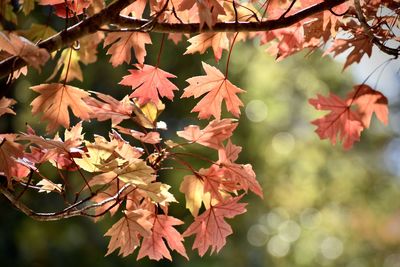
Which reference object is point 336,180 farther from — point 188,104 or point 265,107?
point 188,104

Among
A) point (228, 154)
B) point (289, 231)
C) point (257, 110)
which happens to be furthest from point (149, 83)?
point (289, 231)

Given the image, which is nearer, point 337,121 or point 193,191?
point 193,191

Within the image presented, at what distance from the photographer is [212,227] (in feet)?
3.68

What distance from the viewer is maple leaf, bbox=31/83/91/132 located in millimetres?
1057

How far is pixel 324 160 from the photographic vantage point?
7.96 m

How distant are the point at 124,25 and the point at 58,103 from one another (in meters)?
0.19

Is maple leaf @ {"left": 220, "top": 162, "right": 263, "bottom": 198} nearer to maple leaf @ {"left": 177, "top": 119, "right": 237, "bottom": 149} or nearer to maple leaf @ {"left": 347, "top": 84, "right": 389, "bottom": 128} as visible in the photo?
maple leaf @ {"left": 177, "top": 119, "right": 237, "bottom": 149}

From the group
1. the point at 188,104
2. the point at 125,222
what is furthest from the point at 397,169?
the point at 125,222

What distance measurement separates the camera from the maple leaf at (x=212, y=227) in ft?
3.62

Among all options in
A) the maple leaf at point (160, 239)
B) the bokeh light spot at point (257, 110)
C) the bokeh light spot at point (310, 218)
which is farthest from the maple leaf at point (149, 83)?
the bokeh light spot at point (310, 218)

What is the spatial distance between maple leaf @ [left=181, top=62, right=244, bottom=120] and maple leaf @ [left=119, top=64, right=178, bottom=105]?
46 mm

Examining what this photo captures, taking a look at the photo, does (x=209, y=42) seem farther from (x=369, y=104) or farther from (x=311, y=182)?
(x=311, y=182)

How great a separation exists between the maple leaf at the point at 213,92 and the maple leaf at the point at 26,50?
1.24ft

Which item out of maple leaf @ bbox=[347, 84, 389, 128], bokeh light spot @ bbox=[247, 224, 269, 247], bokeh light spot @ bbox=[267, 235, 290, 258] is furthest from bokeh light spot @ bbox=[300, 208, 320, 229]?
maple leaf @ bbox=[347, 84, 389, 128]
